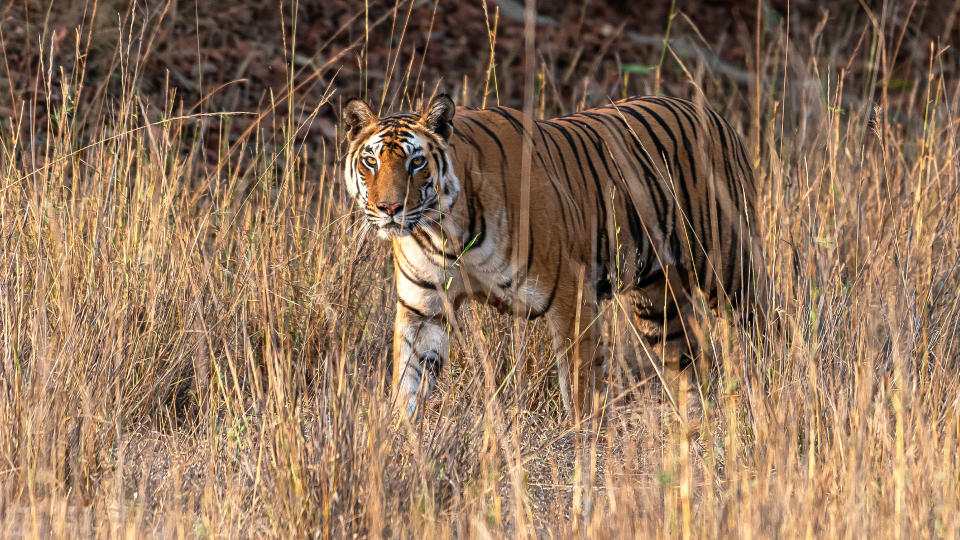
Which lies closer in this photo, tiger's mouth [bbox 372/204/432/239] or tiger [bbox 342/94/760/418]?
tiger's mouth [bbox 372/204/432/239]

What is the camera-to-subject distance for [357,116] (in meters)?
3.39

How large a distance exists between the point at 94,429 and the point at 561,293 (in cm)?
129

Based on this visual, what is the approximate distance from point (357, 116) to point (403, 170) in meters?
0.31

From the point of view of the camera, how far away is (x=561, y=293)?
339cm

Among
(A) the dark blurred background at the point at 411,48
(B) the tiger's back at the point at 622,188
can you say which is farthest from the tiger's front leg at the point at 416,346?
(A) the dark blurred background at the point at 411,48

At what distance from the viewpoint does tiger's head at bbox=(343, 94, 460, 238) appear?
3.12 metres

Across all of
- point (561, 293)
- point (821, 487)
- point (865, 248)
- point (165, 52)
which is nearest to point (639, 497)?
point (821, 487)

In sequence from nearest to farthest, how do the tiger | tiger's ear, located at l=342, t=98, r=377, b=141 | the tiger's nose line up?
the tiger's nose → the tiger → tiger's ear, located at l=342, t=98, r=377, b=141

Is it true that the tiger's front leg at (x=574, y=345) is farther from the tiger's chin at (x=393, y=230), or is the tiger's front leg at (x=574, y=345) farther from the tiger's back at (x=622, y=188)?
the tiger's chin at (x=393, y=230)

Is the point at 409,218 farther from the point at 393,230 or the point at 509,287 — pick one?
the point at 509,287

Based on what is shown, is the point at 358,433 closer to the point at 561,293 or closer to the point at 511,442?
the point at 511,442

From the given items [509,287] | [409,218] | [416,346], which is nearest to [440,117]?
[409,218]

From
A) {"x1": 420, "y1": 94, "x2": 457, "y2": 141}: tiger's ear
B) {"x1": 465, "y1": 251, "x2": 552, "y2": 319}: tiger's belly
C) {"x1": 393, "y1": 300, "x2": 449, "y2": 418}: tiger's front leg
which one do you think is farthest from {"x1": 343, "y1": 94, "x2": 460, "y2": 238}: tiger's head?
{"x1": 393, "y1": 300, "x2": 449, "y2": 418}: tiger's front leg

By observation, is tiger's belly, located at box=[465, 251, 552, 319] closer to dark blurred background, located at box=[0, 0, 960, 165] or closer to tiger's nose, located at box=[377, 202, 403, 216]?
tiger's nose, located at box=[377, 202, 403, 216]
